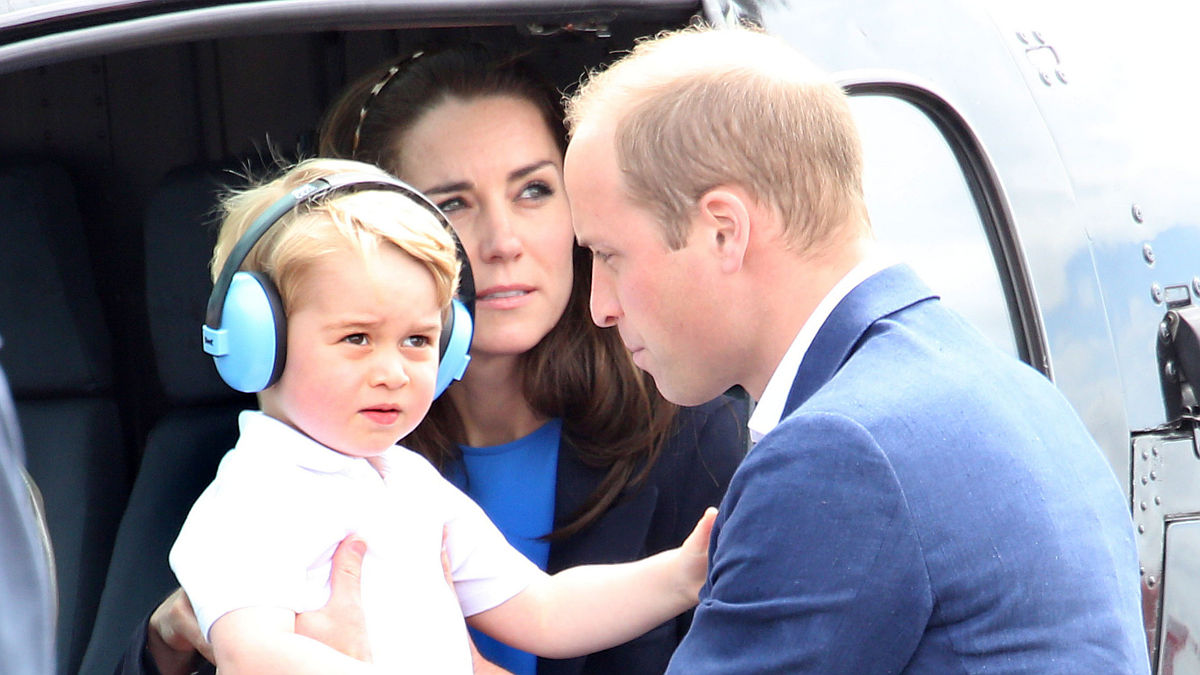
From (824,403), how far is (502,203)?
1081mm

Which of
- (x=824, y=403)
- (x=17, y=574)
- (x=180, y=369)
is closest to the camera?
(x=17, y=574)

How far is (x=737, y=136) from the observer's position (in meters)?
1.61

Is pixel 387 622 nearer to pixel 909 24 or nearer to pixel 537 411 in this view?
pixel 537 411

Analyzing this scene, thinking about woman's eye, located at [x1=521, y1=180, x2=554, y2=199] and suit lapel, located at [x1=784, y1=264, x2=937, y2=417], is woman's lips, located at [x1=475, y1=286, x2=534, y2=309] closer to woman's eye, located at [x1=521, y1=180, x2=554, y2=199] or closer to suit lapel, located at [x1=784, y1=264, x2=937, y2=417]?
woman's eye, located at [x1=521, y1=180, x2=554, y2=199]

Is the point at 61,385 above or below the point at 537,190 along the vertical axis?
below

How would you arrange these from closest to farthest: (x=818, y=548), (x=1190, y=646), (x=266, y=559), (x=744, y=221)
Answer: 1. (x=818, y=548)
2. (x=744, y=221)
3. (x=266, y=559)
4. (x=1190, y=646)

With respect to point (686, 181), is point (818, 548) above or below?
below

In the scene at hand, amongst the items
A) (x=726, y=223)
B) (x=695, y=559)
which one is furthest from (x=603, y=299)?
(x=695, y=559)

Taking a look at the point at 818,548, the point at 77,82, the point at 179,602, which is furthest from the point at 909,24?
the point at 77,82

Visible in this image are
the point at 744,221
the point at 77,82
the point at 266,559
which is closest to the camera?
the point at 744,221

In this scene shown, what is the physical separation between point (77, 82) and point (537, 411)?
1.65 m

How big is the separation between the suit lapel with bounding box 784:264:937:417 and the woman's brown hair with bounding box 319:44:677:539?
0.83 m

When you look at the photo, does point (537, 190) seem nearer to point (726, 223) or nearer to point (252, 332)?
point (252, 332)

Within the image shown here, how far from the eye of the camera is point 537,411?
2.47 meters
